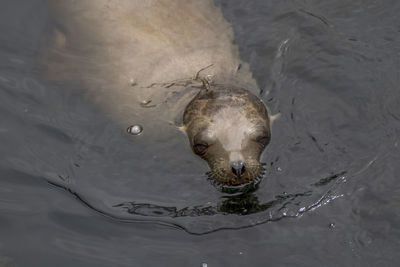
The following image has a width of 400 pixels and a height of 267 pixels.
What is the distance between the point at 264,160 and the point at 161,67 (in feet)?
4.60

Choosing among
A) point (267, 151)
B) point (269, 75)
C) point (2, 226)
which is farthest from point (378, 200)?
point (2, 226)

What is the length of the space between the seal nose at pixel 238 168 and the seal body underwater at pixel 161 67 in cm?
34

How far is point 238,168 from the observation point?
5145 mm

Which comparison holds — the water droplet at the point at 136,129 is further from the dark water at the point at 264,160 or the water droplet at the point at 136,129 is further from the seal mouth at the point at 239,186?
the seal mouth at the point at 239,186

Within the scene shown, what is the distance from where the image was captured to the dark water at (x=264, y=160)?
4977 mm

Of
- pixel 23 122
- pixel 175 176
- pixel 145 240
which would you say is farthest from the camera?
pixel 23 122

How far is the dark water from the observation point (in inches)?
196

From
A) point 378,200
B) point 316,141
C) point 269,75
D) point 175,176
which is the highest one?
point 269,75

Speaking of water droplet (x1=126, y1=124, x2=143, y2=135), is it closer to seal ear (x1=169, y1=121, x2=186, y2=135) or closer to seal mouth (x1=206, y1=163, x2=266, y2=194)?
seal ear (x1=169, y1=121, x2=186, y2=135)

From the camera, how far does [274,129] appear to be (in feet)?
20.0

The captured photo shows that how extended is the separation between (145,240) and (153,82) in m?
1.78

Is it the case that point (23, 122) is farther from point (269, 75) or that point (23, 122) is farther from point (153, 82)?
point (269, 75)

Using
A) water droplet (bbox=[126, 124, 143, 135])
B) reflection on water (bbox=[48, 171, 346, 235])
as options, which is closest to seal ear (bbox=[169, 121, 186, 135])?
water droplet (bbox=[126, 124, 143, 135])

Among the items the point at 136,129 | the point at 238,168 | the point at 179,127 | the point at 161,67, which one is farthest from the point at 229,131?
the point at 161,67
